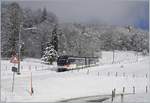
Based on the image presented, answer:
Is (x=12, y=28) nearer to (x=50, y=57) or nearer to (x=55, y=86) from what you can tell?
(x=50, y=57)

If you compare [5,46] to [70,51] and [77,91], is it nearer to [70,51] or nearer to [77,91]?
[70,51]

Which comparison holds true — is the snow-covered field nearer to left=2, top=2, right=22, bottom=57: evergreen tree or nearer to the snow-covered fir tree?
the snow-covered fir tree

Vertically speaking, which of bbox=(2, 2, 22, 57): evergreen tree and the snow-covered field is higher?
bbox=(2, 2, 22, 57): evergreen tree

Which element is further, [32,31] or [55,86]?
[32,31]

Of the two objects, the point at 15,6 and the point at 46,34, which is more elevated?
the point at 15,6

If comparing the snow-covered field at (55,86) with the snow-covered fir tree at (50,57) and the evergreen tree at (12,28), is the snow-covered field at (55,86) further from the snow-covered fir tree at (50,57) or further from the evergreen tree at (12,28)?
the evergreen tree at (12,28)

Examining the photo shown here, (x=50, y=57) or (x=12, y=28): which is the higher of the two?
(x=12, y=28)

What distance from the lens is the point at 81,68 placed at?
77.1 meters

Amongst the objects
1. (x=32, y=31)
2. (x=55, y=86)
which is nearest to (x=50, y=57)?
(x=32, y=31)

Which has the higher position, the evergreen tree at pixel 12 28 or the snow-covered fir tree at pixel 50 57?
the evergreen tree at pixel 12 28

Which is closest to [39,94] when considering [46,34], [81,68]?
[46,34]

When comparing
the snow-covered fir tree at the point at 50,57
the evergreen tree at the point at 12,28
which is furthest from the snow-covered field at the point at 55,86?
the evergreen tree at the point at 12,28

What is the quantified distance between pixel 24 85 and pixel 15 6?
3191cm

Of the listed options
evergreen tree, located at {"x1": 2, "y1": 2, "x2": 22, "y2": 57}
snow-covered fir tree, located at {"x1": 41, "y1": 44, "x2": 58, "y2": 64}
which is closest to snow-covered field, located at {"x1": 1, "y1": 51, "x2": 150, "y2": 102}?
snow-covered fir tree, located at {"x1": 41, "y1": 44, "x2": 58, "y2": 64}
